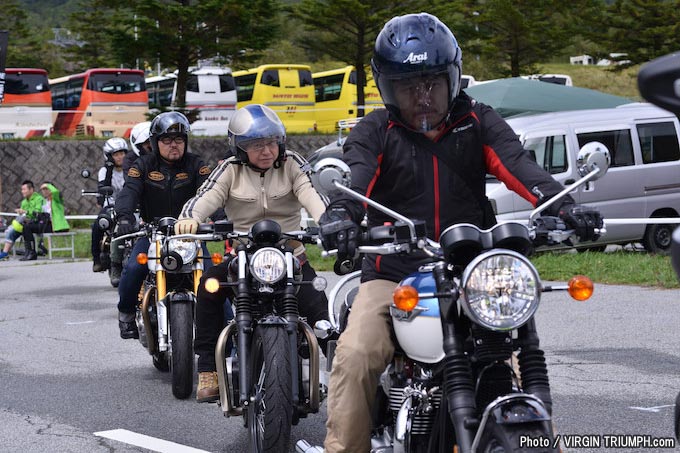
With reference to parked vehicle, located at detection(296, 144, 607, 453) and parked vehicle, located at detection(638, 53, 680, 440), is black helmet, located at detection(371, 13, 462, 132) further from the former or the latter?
parked vehicle, located at detection(638, 53, 680, 440)

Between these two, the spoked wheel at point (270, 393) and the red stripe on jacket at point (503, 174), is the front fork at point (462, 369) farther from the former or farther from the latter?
the spoked wheel at point (270, 393)

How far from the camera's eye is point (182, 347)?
23.9ft

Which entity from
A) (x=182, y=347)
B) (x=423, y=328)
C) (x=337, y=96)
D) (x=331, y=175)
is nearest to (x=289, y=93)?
(x=337, y=96)

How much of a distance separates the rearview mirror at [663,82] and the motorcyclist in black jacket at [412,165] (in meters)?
1.81

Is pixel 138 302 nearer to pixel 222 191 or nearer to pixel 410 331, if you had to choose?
pixel 222 191

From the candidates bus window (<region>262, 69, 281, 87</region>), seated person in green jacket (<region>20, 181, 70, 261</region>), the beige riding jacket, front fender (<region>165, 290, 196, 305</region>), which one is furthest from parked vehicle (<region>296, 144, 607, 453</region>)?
bus window (<region>262, 69, 281, 87</region>)

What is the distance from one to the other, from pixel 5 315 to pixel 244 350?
7510mm

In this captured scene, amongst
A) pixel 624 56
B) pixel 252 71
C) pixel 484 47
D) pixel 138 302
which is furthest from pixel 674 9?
pixel 138 302

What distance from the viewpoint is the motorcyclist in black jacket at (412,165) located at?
163 inches

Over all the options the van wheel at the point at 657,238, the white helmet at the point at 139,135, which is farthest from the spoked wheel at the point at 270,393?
the van wheel at the point at 657,238

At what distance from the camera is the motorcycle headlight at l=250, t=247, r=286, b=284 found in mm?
5547

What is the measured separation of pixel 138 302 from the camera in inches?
339

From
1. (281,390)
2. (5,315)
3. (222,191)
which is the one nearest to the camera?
(281,390)

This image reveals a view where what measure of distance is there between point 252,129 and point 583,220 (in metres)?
2.95
